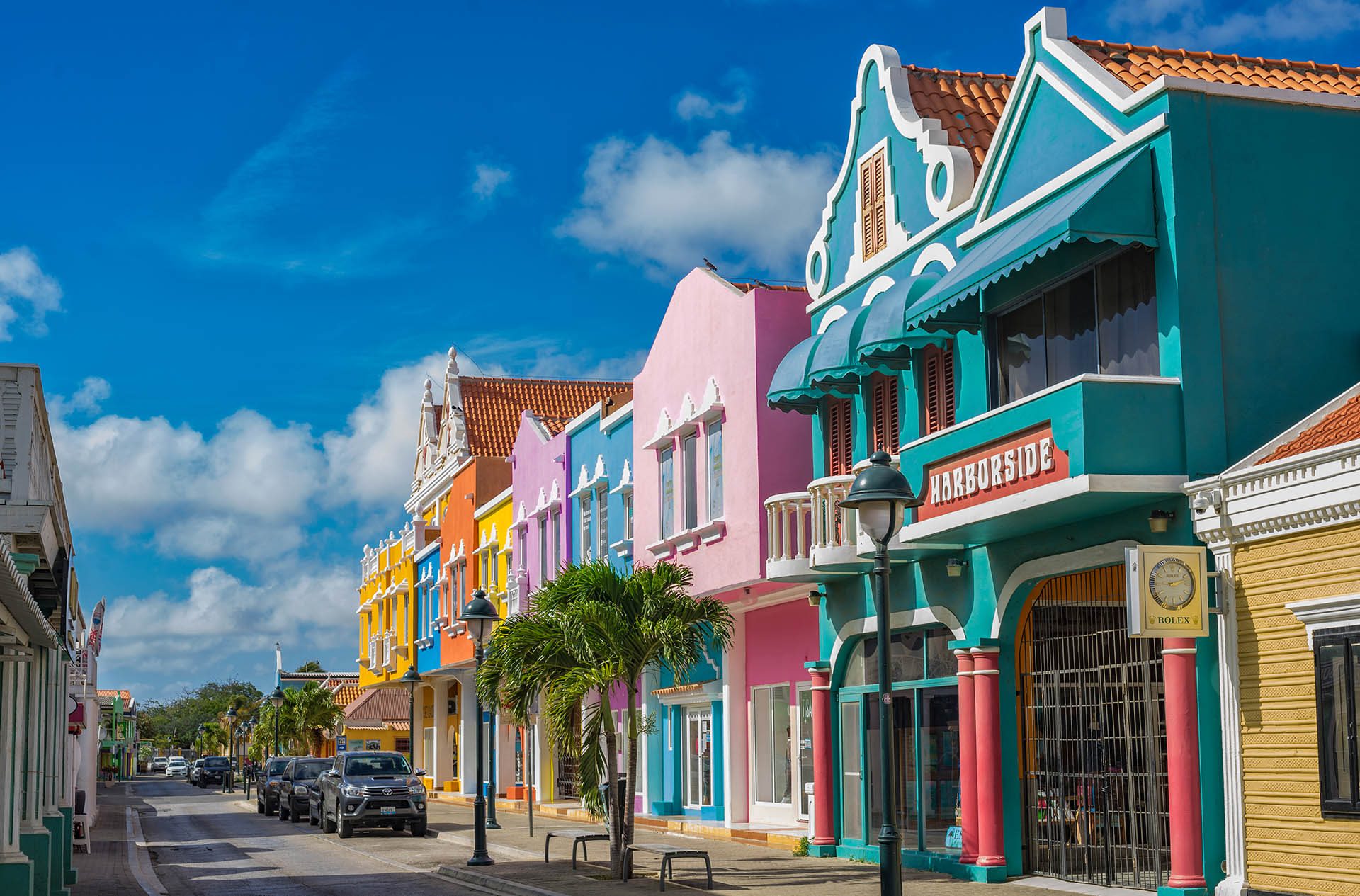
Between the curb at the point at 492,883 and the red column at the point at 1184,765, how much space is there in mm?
6921

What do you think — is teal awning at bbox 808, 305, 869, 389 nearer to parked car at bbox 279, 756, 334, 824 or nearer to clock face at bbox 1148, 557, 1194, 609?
clock face at bbox 1148, 557, 1194, 609

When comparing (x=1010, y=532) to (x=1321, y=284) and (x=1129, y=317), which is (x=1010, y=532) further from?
(x=1321, y=284)

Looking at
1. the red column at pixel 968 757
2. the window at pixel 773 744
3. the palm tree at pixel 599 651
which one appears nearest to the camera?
the red column at pixel 968 757

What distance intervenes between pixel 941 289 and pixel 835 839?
838cm

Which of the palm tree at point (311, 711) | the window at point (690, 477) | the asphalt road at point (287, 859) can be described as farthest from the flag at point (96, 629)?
the palm tree at point (311, 711)

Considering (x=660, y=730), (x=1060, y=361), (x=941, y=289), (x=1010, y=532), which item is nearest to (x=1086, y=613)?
(x=1010, y=532)

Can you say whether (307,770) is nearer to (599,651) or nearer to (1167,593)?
(599,651)

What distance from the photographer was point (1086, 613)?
16.7m

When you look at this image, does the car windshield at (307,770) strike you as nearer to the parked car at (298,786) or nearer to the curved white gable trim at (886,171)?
the parked car at (298,786)

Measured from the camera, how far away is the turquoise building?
47.8 feet

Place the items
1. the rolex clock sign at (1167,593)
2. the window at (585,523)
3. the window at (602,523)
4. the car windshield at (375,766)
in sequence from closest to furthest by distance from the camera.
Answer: the rolex clock sign at (1167,593), the car windshield at (375,766), the window at (602,523), the window at (585,523)

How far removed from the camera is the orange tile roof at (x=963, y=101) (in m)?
19.8

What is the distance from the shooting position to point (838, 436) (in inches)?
856

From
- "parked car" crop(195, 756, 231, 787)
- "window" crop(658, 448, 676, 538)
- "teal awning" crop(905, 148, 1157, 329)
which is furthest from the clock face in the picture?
"parked car" crop(195, 756, 231, 787)
